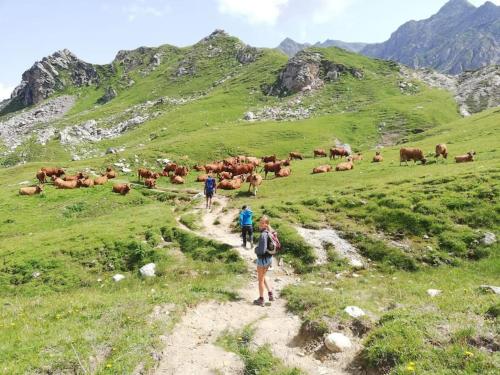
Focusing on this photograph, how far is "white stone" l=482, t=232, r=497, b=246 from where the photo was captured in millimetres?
20567

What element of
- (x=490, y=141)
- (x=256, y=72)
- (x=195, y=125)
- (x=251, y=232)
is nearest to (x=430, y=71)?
(x=256, y=72)

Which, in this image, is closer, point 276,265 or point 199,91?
point 276,265

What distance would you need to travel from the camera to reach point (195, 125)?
342 feet

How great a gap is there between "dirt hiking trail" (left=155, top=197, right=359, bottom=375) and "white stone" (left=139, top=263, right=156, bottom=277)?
555 cm

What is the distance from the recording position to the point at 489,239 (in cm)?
2075

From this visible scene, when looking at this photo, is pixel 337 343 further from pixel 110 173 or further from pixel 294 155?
pixel 294 155

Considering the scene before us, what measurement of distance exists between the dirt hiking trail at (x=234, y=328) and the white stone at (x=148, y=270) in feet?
18.2

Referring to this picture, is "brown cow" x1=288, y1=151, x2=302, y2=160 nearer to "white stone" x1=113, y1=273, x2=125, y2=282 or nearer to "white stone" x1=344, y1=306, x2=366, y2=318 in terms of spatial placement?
"white stone" x1=113, y1=273, x2=125, y2=282

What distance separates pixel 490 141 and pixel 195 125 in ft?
233

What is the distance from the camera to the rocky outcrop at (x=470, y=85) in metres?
104

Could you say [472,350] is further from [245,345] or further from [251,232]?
[251,232]

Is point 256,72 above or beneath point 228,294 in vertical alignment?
above

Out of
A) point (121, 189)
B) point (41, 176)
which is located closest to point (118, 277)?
point (121, 189)

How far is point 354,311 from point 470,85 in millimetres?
125641
